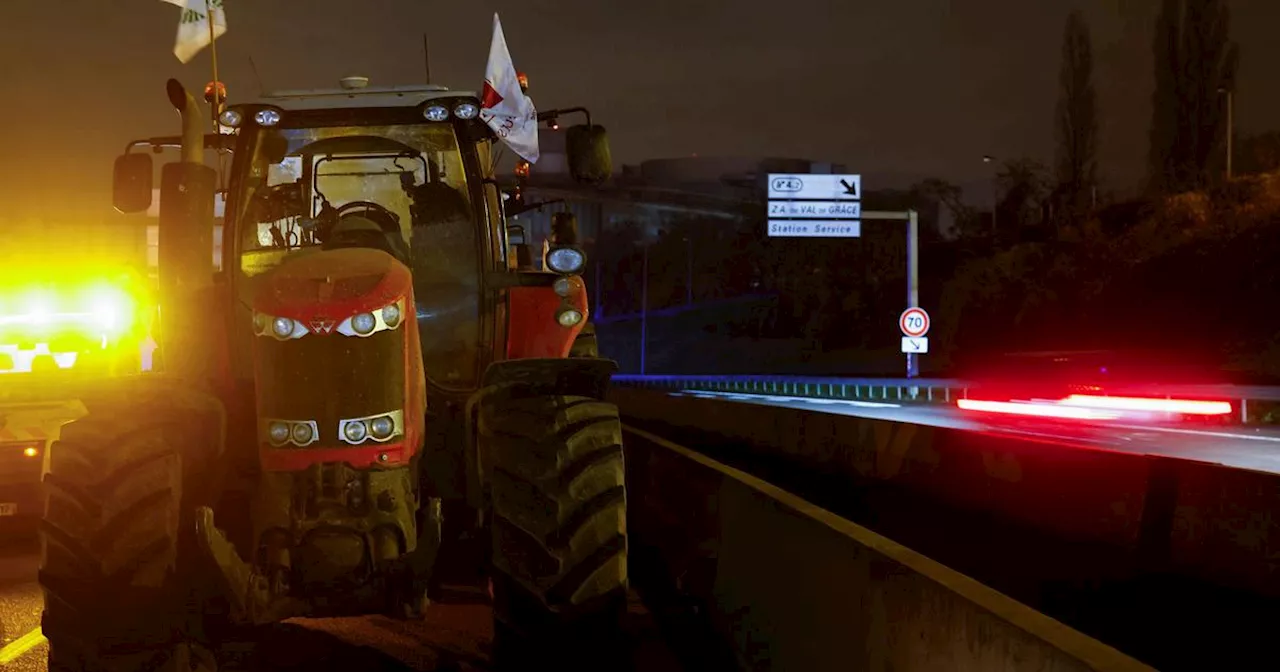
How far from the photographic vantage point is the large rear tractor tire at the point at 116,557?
6.07 metres

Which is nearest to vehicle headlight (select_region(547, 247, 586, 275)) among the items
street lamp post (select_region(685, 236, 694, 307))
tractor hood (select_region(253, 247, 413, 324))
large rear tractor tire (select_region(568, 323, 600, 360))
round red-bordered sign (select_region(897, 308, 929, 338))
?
tractor hood (select_region(253, 247, 413, 324))

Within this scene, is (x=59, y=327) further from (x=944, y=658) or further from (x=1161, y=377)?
(x=1161, y=377)

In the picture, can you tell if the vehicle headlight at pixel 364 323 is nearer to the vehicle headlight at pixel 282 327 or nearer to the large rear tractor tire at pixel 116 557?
the vehicle headlight at pixel 282 327

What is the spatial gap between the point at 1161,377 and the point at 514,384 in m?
31.5

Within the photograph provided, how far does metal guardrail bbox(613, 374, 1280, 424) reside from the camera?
90.3ft

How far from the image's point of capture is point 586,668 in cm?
650

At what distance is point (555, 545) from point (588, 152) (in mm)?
2290

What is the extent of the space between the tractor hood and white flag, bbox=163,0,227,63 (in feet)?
13.1

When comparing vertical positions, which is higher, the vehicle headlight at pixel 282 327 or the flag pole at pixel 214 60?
the flag pole at pixel 214 60

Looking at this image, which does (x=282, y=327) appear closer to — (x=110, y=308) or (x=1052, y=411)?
(x=110, y=308)

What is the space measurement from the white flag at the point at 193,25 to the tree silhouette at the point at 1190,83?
61.7m

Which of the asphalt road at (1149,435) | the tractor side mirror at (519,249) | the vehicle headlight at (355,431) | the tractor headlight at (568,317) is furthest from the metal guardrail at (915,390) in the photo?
the vehicle headlight at (355,431)

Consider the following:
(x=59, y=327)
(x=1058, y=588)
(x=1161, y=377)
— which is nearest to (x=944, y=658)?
(x=1058, y=588)

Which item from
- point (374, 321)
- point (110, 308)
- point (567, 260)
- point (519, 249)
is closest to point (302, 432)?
point (374, 321)
